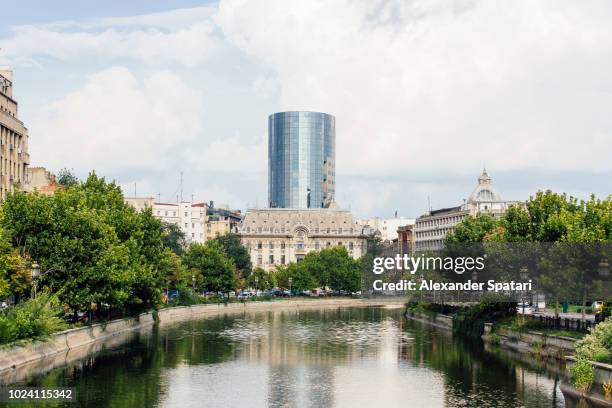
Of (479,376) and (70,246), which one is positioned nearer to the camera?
(479,376)

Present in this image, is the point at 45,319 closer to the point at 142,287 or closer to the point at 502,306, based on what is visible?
the point at 142,287

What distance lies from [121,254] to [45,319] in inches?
787

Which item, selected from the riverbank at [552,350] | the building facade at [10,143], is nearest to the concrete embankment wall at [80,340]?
the building facade at [10,143]

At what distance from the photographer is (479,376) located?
63562 mm

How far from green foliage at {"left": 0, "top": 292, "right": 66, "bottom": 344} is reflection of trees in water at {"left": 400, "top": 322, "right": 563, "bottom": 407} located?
91.3 feet

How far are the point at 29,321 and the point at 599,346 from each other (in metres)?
37.1

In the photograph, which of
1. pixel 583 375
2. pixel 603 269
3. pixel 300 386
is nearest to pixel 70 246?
pixel 300 386

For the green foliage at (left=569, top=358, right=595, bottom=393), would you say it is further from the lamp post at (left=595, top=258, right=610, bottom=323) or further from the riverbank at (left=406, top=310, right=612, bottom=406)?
the lamp post at (left=595, top=258, right=610, bottom=323)

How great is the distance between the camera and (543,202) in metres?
81.9

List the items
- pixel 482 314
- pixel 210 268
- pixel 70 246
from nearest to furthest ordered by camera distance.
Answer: pixel 70 246 → pixel 482 314 → pixel 210 268

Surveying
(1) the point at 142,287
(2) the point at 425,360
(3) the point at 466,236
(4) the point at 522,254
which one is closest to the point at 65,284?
(1) the point at 142,287

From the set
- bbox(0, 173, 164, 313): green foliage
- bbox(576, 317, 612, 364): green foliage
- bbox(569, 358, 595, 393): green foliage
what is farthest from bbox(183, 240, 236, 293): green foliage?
bbox(569, 358, 595, 393): green foliage

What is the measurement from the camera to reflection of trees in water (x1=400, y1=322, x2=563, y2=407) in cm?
5388

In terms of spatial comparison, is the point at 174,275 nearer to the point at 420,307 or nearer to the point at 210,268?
the point at 210,268
